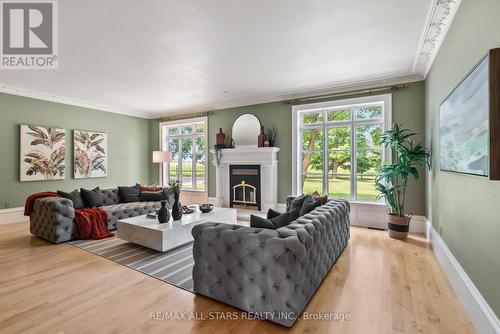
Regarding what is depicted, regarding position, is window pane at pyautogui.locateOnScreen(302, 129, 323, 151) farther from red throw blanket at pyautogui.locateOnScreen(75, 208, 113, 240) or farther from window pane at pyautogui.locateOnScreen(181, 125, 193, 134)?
red throw blanket at pyautogui.locateOnScreen(75, 208, 113, 240)

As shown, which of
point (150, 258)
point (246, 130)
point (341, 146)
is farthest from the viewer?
point (246, 130)

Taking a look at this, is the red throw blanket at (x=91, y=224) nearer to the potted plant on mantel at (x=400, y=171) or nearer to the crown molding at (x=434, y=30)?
the potted plant on mantel at (x=400, y=171)

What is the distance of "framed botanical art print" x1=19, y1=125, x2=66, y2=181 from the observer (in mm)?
5156

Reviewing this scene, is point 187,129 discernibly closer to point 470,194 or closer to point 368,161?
point 368,161

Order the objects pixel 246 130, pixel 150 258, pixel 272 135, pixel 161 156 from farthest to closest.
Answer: pixel 161 156 < pixel 246 130 < pixel 272 135 < pixel 150 258

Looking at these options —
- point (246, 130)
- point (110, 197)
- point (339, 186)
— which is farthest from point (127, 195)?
point (339, 186)

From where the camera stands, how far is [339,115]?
5.17 m

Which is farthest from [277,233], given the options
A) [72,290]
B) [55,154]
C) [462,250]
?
[55,154]

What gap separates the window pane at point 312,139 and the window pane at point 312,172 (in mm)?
155

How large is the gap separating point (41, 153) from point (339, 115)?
6.57 meters

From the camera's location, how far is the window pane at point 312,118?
5.38m

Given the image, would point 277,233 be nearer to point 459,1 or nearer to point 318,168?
point 459,1

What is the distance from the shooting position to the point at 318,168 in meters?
5.37

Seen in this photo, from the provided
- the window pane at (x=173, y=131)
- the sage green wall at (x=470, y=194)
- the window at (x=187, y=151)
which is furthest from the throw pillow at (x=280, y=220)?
the window pane at (x=173, y=131)
